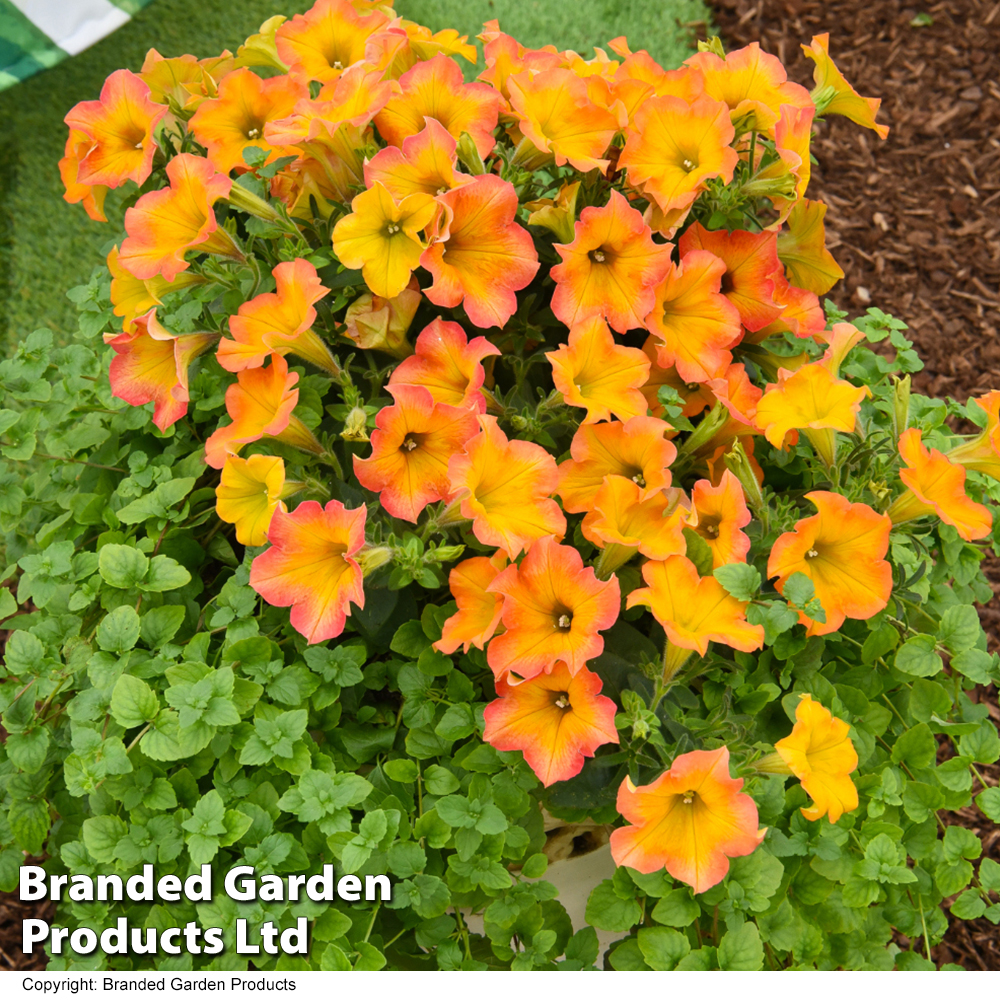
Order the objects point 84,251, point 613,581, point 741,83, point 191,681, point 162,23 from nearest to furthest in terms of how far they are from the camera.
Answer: point 613,581, point 191,681, point 741,83, point 84,251, point 162,23

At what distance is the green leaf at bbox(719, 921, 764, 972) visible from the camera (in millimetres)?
1010

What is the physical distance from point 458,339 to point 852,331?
0.48m

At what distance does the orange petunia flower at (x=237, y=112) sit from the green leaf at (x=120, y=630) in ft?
1.90

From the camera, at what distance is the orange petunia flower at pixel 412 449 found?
41.1 inches

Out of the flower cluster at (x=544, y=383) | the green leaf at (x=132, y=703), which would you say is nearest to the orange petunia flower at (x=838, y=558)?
the flower cluster at (x=544, y=383)

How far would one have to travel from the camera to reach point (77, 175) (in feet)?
4.19

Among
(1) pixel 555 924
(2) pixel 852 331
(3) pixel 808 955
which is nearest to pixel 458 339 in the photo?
(2) pixel 852 331

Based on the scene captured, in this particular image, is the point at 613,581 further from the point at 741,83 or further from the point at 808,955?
the point at 741,83

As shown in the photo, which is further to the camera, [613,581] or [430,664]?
[430,664]

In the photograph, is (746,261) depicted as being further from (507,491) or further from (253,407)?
(253,407)

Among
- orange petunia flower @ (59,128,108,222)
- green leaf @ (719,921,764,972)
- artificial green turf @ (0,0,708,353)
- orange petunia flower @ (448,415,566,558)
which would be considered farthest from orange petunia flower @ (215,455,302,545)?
artificial green turf @ (0,0,708,353)

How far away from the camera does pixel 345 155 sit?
3.82 ft

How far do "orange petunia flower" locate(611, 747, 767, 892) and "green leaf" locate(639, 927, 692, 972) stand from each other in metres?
0.10

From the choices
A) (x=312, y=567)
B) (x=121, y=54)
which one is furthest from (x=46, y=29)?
(x=312, y=567)
